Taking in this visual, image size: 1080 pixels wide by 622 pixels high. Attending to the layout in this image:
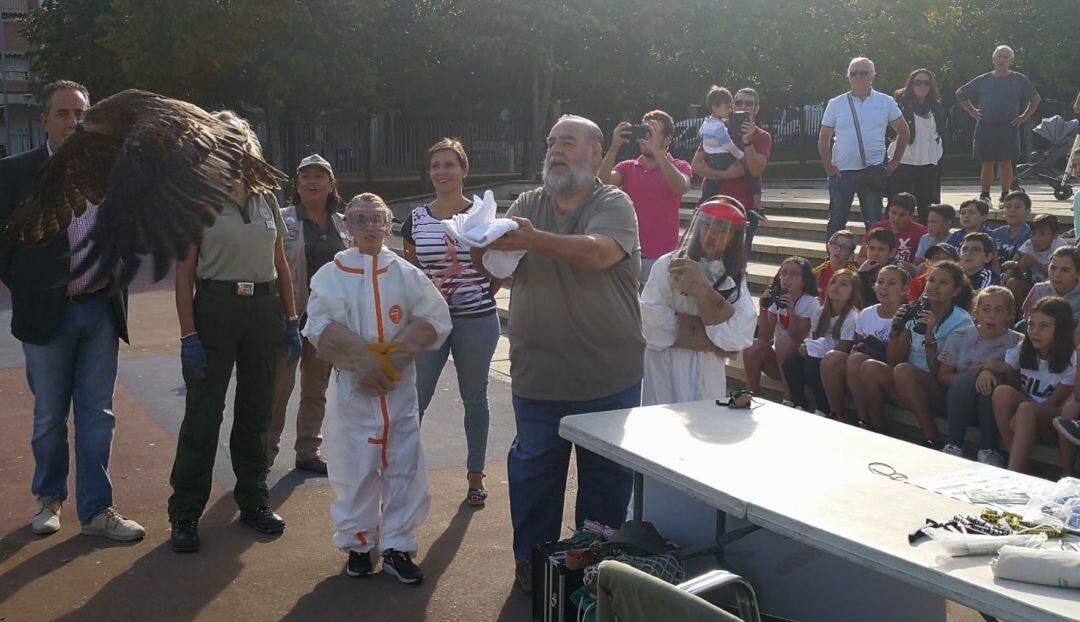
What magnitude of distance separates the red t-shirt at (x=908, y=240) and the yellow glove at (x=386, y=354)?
15.8ft

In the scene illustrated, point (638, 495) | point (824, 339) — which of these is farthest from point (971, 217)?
point (638, 495)

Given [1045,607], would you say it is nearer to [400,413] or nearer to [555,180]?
[555,180]

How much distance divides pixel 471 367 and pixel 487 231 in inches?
69.4

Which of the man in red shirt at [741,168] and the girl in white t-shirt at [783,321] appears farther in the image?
the man in red shirt at [741,168]

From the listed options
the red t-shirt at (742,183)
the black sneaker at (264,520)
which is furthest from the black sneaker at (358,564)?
the red t-shirt at (742,183)

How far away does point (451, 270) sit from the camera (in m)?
5.28

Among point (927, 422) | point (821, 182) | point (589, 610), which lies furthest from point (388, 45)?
point (589, 610)

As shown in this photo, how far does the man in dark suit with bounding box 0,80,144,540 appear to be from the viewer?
4.68 m

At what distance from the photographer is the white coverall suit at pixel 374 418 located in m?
4.45

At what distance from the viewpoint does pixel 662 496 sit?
413 centimetres

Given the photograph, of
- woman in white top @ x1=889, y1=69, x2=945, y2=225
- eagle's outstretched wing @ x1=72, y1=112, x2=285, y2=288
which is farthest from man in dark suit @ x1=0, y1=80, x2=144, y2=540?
woman in white top @ x1=889, y1=69, x2=945, y2=225

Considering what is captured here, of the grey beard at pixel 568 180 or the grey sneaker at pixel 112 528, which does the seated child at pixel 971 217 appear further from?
the grey sneaker at pixel 112 528

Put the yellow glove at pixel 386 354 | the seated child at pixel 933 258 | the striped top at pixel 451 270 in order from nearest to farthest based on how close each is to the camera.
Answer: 1. the yellow glove at pixel 386 354
2. the striped top at pixel 451 270
3. the seated child at pixel 933 258

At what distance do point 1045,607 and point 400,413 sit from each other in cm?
283
